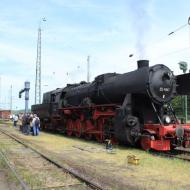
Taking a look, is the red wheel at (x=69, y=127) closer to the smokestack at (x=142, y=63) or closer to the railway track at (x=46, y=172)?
the smokestack at (x=142, y=63)

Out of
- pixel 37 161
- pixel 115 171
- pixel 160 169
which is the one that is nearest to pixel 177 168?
pixel 160 169

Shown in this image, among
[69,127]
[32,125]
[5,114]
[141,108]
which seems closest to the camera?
[141,108]

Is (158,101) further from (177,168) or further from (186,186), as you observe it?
(186,186)

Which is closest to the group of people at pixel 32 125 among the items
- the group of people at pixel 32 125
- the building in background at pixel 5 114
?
the group of people at pixel 32 125

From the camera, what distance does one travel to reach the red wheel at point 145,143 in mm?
15586

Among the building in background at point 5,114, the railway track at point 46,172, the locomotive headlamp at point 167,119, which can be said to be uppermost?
the building in background at point 5,114

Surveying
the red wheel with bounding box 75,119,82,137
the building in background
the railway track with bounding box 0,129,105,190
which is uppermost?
the building in background

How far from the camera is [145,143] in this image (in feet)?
52.4

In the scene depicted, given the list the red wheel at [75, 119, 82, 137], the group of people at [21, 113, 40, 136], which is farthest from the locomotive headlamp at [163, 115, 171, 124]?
the group of people at [21, 113, 40, 136]

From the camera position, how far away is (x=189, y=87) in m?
17.5

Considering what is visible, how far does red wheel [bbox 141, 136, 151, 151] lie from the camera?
15.6 metres

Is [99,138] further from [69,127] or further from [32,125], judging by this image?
[32,125]

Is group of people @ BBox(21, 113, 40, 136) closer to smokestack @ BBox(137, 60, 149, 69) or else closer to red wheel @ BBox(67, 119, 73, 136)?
red wheel @ BBox(67, 119, 73, 136)

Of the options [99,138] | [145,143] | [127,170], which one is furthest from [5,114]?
[127,170]
